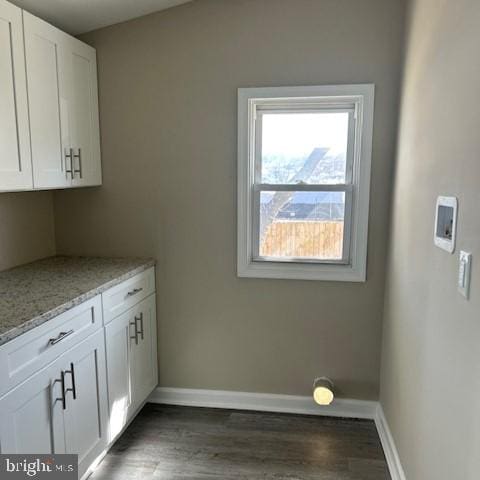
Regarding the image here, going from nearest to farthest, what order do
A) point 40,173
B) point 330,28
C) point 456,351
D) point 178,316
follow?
point 456,351
point 40,173
point 330,28
point 178,316

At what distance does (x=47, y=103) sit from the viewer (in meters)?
2.05

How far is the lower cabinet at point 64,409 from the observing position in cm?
143

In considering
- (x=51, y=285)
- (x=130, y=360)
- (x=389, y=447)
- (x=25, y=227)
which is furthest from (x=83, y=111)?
(x=389, y=447)

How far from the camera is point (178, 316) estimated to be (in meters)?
2.68

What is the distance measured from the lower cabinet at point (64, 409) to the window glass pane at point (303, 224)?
3.90 ft

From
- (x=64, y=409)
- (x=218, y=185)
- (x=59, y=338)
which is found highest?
(x=218, y=185)

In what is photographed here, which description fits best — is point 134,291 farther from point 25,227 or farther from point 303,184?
point 303,184

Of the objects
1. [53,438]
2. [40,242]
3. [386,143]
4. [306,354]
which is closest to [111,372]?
[53,438]

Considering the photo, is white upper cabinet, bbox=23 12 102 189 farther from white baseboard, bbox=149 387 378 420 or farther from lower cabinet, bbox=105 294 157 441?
white baseboard, bbox=149 387 378 420

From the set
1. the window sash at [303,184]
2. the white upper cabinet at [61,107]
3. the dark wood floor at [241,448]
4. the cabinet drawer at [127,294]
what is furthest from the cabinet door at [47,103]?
the dark wood floor at [241,448]

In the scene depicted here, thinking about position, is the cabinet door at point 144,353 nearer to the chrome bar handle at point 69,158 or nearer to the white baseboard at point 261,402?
the white baseboard at point 261,402

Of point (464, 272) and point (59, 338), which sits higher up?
point (464, 272)

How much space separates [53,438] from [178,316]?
1.13 meters

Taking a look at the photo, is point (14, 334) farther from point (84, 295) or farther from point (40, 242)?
point (40, 242)
